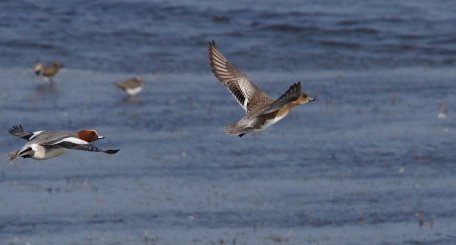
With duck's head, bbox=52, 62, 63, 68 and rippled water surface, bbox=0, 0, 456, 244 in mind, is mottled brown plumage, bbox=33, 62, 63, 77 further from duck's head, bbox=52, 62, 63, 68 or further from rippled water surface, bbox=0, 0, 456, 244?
rippled water surface, bbox=0, 0, 456, 244

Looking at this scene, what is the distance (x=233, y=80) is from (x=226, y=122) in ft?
18.8

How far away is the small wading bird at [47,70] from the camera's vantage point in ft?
52.0

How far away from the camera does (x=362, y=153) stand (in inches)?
520

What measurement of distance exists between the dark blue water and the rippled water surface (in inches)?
1.6

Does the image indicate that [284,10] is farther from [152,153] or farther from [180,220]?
[180,220]

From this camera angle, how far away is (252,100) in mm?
8047

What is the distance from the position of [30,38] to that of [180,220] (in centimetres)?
802

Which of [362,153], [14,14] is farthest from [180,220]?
[14,14]

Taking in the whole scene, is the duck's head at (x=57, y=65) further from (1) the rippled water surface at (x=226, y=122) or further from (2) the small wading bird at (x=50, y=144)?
(2) the small wading bird at (x=50, y=144)

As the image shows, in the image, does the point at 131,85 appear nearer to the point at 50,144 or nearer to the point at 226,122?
the point at 226,122

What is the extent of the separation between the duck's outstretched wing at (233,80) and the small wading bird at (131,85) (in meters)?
6.59

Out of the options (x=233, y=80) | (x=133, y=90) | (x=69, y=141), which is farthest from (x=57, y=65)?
(x=69, y=141)

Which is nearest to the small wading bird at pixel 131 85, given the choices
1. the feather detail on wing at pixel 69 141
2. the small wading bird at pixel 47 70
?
the small wading bird at pixel 47 70

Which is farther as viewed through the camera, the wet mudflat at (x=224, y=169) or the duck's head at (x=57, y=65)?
the duck's head at (x=57, y=65)
